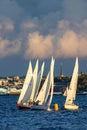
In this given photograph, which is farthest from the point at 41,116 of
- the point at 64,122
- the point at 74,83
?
the point at 74,83

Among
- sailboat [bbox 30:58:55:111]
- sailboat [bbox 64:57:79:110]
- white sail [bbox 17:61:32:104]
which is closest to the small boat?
white sail [bbox 17:61:32:104]

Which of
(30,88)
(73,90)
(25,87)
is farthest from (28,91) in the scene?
(73,90)

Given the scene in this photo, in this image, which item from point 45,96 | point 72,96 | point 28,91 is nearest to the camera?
point 45,96

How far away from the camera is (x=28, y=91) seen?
181625 mm

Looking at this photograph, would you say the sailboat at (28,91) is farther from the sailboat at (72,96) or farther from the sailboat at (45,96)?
the sailboat at (72,96)

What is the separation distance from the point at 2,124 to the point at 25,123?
5.13 metres

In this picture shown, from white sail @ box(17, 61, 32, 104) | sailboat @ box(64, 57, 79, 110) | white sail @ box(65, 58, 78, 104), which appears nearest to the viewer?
sailboat @ box(64, 57, 79, 110)

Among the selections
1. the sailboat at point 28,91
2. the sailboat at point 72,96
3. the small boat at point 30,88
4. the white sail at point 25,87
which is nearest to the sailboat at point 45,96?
the sailboat at point 28,91

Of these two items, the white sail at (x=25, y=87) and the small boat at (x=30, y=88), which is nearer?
the small boat at (x=30, y=88)

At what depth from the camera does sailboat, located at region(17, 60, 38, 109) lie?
17688 cm

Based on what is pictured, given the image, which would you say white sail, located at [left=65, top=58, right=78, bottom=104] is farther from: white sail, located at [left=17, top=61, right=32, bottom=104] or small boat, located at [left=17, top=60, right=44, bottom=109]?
white sail, located at [left=17, top=61, right=32, bottom=104]

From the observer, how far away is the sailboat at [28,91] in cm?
17688

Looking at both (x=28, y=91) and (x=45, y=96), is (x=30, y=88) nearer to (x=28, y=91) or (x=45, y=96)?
(x=28, y=91)

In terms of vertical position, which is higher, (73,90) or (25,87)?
(25,87)
